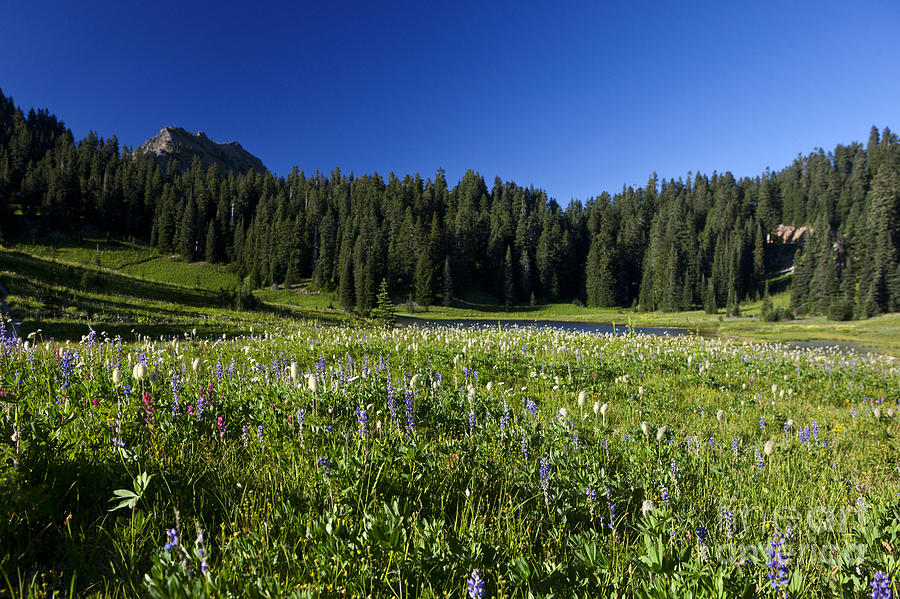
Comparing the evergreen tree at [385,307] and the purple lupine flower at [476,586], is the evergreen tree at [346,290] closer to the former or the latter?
the evergreen tree at [385,307]

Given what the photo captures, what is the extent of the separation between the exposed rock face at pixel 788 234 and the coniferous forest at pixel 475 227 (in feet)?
10.3

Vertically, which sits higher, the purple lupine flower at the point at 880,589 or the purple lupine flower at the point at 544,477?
the purple lupine flower at the point at 880,589

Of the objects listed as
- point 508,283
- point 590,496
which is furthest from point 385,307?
point 508,283

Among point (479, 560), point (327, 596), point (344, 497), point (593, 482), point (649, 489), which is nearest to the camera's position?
point (327, 596)

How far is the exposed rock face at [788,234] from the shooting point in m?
138

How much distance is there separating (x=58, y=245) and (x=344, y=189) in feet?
250

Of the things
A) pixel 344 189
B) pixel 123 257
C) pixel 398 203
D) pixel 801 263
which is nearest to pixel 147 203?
pixel 123 257

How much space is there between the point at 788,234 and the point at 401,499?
190 metres

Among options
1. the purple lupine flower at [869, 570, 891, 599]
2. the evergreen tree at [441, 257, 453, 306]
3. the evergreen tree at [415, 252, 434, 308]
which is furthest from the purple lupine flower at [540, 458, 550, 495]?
the evergreen tree at [441, 257, 453, 306]

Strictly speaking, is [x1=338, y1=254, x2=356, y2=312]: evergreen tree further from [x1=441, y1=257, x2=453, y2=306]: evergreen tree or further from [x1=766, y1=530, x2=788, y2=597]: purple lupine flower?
[x1=766, y1=530, x2=788, y2=597]: purple lupine flower

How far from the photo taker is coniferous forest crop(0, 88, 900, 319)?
94.9 metres

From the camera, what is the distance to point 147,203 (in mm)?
117000

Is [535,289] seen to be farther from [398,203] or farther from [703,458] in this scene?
[703,458]

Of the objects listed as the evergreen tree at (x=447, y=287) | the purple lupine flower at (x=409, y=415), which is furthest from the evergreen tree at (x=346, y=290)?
the purple lupine flower at (x=409, y=415)
